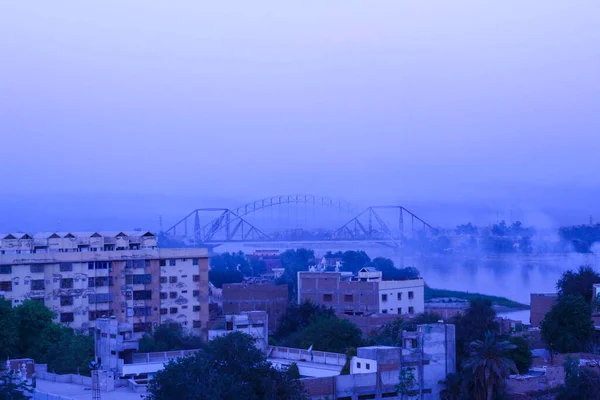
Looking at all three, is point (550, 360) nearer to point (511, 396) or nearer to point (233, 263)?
point (511, 396)

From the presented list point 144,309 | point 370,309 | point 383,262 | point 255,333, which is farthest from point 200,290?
point 383,262

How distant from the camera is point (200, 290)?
1123 centimetres

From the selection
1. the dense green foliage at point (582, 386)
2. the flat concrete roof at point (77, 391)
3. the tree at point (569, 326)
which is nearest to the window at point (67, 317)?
the flat concrete roof at point (77, 391)

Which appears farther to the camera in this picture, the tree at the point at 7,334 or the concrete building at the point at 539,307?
the concrete building at the point at 539,307

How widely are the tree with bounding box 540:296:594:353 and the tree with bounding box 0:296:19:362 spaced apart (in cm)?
480

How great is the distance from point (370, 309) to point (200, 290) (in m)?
2.40

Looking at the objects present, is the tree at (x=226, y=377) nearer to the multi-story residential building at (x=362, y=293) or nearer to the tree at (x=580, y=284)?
the tree at (x=580, y=284)

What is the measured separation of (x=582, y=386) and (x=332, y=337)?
98.2 inches

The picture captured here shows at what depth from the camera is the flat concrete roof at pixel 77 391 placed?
5379mm

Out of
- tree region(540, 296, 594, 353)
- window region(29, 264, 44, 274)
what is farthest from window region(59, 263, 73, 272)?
tree region(540, 296, 594, 353)

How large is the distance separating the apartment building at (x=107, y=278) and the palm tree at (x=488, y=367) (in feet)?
16.7

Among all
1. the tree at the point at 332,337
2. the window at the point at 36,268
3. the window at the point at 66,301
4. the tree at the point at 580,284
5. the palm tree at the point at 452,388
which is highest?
the window at the point at 36,268

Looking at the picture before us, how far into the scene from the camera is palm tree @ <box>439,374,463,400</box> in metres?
5.77

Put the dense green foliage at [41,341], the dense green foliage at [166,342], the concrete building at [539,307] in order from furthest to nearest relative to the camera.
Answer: the concrete building at [539,307]
the dense green foliage at [166,342]
the dense green foliage at [41,341]
